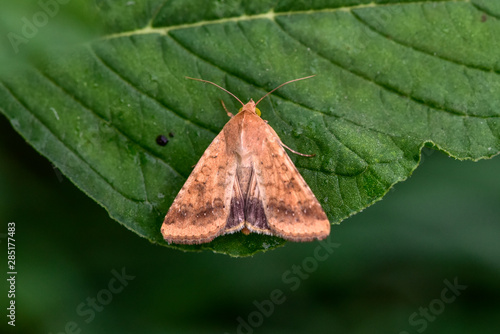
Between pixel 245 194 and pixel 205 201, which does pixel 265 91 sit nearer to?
pixel 245 194

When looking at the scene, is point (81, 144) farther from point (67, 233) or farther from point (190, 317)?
point (190, 317)

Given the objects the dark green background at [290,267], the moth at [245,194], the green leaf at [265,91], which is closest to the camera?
the green leaf at [265,91]

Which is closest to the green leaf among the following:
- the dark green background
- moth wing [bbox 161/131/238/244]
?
moth wing [bbox 161/131/238/244]

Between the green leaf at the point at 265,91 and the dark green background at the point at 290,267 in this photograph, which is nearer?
the green leaf at the point at 265,91

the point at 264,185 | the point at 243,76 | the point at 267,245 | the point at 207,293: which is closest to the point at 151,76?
the point at 243,76

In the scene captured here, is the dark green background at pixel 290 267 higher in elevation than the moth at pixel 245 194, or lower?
lower

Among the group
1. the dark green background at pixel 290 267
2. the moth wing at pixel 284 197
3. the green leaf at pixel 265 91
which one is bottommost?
the dark green background at pixel 290 267

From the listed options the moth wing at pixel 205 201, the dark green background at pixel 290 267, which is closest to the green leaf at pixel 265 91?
the moth wing at pixel 205 201

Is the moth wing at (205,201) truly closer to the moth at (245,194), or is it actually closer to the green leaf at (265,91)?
the moth at (245,194)
